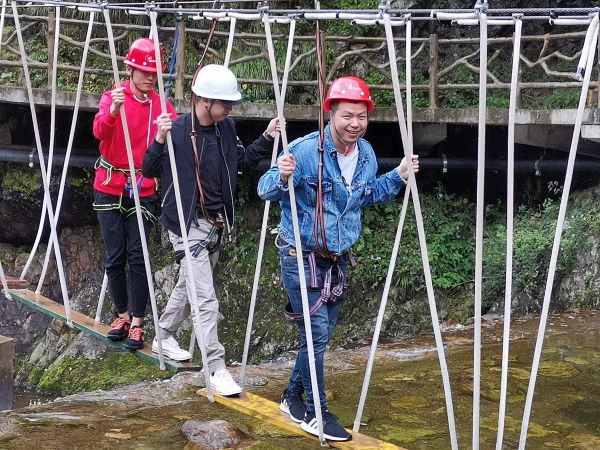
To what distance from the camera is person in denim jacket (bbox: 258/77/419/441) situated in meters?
4.15

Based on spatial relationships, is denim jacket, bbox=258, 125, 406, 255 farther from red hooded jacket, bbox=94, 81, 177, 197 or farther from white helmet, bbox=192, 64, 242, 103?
red hooded jacket, bbox=94, 81, 177, 197

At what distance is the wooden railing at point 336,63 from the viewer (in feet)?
33.2

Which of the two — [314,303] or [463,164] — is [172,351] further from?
[463,164]

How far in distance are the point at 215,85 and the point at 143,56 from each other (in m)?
0.63

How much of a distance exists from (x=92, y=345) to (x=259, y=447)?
6.78 meters

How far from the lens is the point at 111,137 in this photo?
206 inches

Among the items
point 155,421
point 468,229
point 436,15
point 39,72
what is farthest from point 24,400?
point 436,15

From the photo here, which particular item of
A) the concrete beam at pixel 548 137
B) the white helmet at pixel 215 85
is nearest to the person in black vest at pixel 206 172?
the white helmet at pixel 215 85

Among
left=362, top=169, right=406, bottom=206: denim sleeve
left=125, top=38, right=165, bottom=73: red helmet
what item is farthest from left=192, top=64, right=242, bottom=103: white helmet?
left=362, top=169, right=406, bottom=206: denim sleeve

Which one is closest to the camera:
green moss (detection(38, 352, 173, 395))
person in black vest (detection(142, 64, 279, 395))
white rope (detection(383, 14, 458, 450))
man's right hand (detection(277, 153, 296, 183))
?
white rope (detection(383, 14, 458, 450))

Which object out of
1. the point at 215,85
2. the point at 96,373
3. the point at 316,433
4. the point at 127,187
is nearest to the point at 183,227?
the point at 215,85

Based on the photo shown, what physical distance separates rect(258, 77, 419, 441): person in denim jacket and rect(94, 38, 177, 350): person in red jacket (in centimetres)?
112

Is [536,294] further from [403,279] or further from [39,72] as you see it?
[39,72]

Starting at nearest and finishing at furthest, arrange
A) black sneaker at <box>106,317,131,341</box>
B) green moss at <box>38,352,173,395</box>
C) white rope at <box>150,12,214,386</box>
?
white rope at <box>150,12,214,386</box>
black sneaker at <box>106,317,131,341</box>
green moss at <box>38,352,173,395</box>
